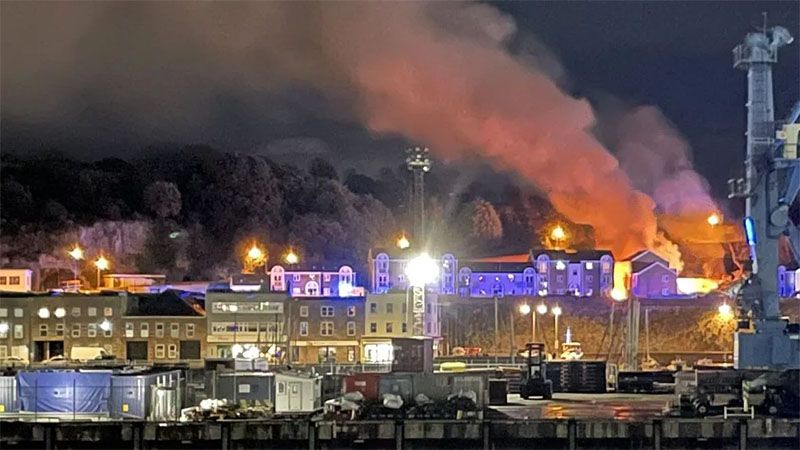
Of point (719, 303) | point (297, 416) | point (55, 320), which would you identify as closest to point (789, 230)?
point (297, 416)

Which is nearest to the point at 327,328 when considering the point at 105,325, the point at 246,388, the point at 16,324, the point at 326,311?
the point at 326,311

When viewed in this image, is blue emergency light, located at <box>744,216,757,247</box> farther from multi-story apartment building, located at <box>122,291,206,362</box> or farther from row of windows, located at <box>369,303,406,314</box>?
multi-story apartment building, located at <box>122,291,206,362</box>

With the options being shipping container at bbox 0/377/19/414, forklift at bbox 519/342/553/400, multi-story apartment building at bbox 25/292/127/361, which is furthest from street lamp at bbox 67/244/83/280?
forklift at bbox 519/342/553/400

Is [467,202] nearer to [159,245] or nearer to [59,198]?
[159,245]

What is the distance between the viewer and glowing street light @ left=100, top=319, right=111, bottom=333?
42938 millimetres

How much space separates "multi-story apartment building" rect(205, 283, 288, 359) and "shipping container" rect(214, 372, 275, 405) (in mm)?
18184

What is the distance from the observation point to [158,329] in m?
43.0

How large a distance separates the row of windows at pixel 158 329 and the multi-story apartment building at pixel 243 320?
2.57 feet

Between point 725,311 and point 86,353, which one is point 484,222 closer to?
point 725,311

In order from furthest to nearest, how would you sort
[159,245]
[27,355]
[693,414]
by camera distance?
[159,245] < [27,355] < [693,414]

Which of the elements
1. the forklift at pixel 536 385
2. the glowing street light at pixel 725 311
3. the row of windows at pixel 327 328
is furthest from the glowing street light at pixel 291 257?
the forklift at pixel 536 385

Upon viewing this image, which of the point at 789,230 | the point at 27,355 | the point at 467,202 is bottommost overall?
the point at 27,355

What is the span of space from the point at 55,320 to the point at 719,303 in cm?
2990

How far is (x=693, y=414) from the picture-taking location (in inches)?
831
